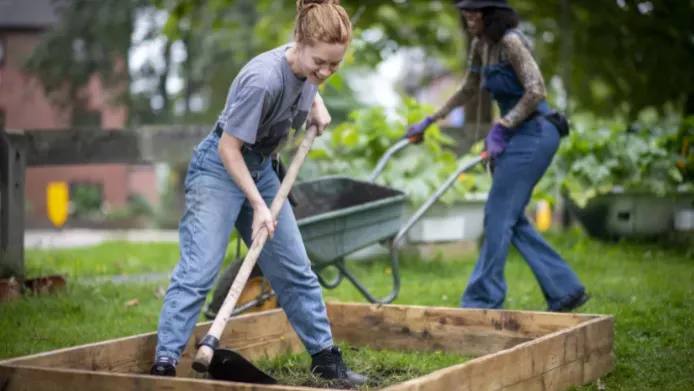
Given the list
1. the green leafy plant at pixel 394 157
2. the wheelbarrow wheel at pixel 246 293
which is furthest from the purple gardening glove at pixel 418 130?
the green leafy plant at pixel 394 157

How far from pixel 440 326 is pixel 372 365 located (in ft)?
1.54

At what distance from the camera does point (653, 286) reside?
580 centimetres

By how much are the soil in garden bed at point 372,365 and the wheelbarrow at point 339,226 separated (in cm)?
54

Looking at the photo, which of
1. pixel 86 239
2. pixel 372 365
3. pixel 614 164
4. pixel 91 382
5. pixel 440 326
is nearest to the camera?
pixel 91 382

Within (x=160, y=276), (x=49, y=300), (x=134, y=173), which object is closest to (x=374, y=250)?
(x=160, y=276)

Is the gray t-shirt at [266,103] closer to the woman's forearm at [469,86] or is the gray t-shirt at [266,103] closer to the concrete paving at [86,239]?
the woman's forearm at [469,86]

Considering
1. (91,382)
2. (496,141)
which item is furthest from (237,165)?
(496,141)

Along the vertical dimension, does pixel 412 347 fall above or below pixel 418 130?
below

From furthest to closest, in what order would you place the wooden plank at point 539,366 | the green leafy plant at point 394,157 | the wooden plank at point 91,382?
the green leafy plant at point 394,157 → the wooden plank at point 539,366 → the wooden plank at point 91,382

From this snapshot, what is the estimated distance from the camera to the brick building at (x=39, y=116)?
1314 inches

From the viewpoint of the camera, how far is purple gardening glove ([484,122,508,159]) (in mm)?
4887

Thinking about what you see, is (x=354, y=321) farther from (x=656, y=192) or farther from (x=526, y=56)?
(x=656, y=192)

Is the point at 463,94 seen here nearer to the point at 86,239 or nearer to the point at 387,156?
the point at 387,156

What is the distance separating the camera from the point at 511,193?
4910 mm
